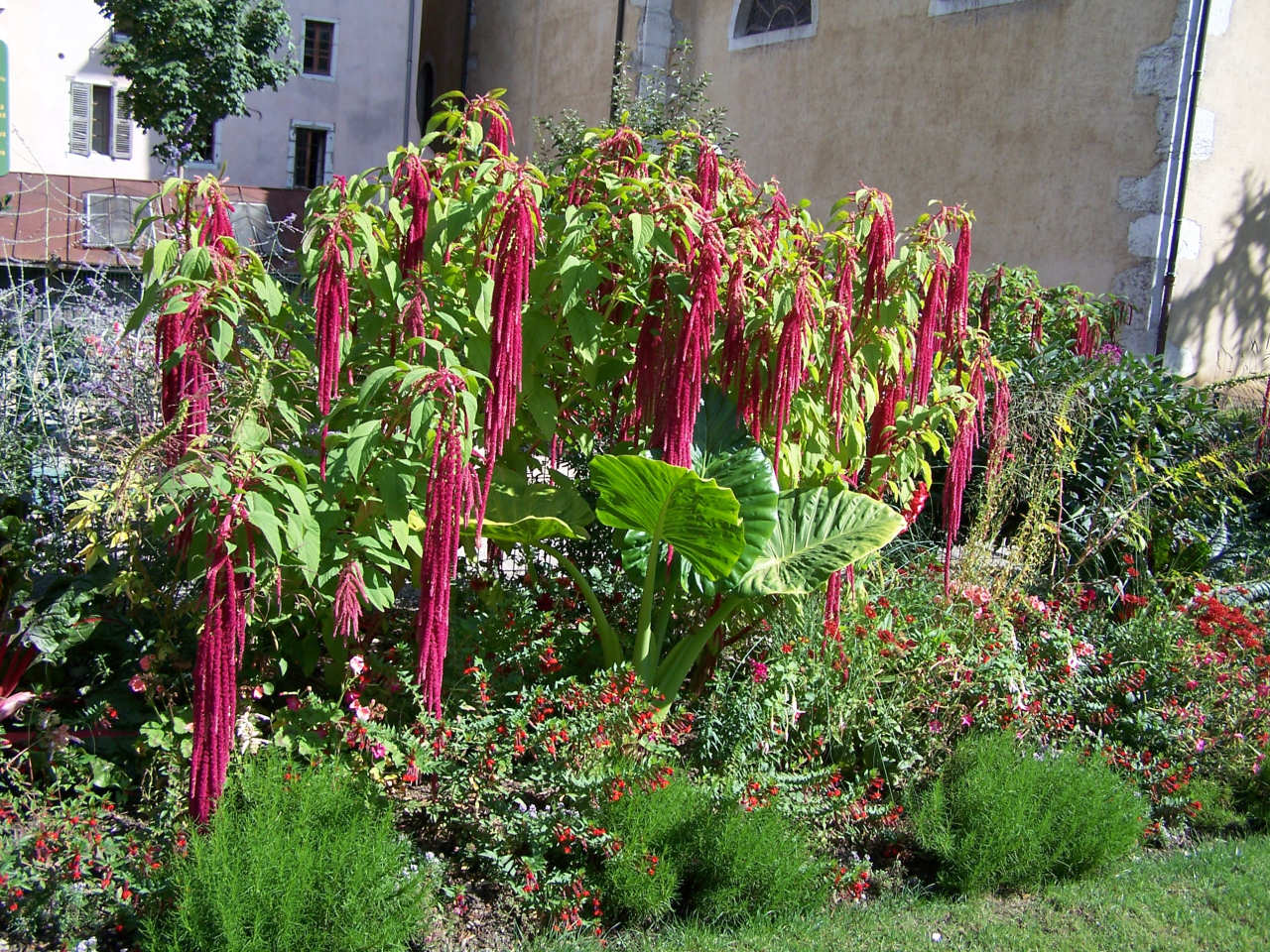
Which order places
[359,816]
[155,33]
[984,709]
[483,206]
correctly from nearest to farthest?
[359,816] < [483,206] < [984,709] < [155,33]

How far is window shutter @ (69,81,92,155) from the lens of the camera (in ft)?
65.2

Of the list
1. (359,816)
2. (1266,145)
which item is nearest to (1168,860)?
(359,816)

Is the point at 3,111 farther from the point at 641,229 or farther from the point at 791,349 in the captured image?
the point at 791,349

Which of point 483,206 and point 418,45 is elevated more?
point 418,45

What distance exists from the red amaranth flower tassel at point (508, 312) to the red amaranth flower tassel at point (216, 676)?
0.63 m

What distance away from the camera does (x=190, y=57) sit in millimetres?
18047

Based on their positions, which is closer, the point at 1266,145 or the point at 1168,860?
the point at 1168,860

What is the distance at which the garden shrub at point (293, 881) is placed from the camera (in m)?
2.58

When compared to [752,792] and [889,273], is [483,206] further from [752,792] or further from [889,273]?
[752,792]

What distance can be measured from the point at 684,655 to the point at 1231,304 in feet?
30.3

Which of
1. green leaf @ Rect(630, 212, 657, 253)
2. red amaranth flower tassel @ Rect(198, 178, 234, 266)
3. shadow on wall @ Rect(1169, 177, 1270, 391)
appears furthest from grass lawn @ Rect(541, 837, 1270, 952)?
shadow on wall @ Rect(1169, 177, 1270, 391)

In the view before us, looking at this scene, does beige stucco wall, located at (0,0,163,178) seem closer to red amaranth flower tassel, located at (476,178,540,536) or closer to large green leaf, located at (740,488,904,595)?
large green leaf, located at (740,488,904,595)

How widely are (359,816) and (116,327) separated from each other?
3.37 meters

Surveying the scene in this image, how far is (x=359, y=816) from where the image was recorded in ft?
9.65
